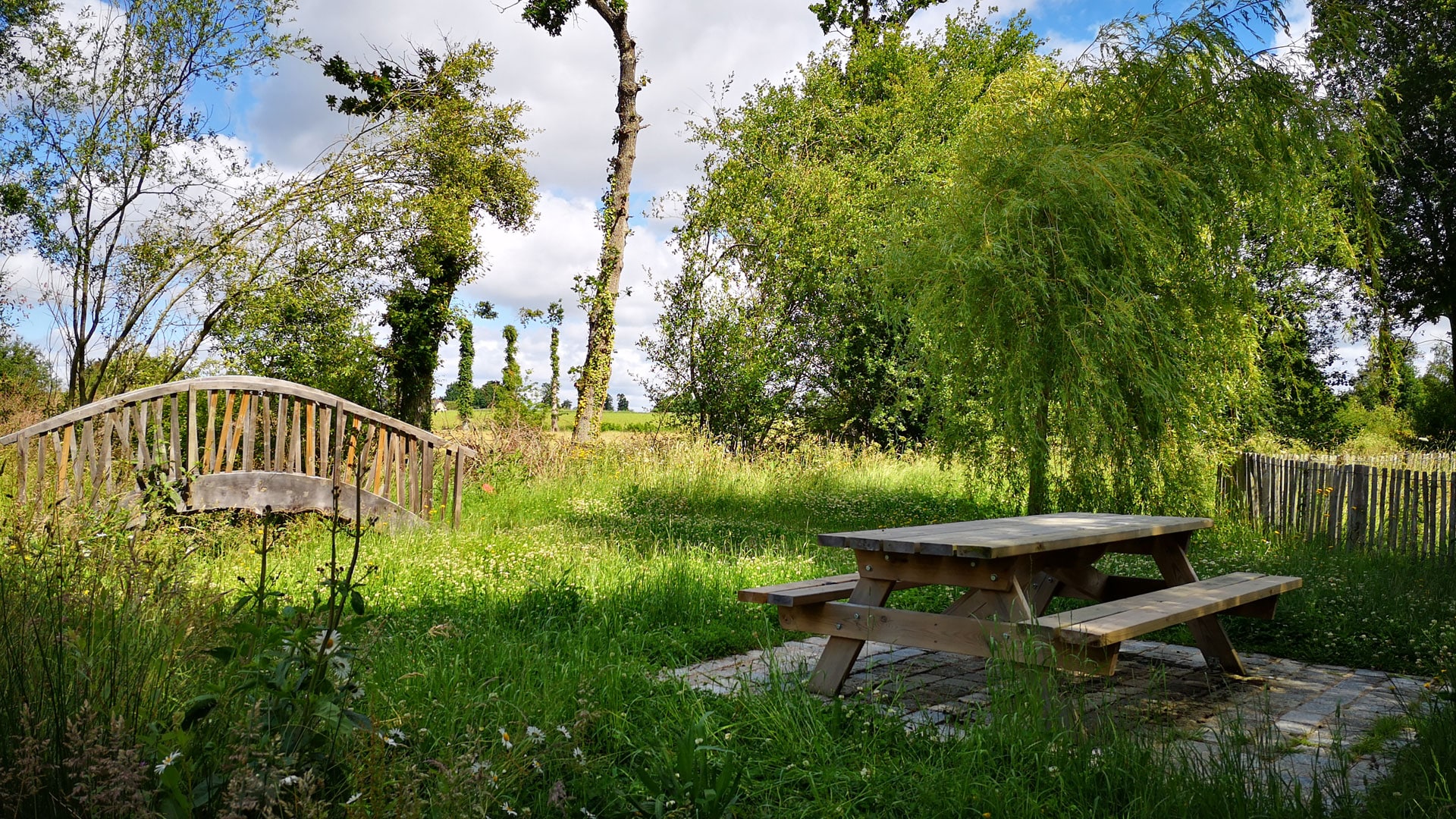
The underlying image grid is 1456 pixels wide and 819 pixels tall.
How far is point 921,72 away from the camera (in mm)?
18672

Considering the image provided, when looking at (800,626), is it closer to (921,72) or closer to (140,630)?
(140,630)

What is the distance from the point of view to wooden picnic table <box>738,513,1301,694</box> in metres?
3.42

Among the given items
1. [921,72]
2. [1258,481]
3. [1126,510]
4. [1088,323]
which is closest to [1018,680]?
[1088,323]

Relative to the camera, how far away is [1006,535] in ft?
13.2

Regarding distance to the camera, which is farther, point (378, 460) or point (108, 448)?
point (378, 460)

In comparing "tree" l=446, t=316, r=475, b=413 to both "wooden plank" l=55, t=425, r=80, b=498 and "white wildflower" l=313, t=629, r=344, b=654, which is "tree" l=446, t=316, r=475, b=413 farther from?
"white wildflower" l=313, t=629, r=344, b=654

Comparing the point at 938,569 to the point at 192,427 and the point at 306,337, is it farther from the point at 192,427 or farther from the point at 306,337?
the point at 306,337

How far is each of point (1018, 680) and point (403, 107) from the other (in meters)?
14.1

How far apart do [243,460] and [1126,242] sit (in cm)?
795

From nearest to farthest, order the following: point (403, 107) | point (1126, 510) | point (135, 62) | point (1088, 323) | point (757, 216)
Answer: point (1088, 323) → point (1126, 510) → point (135, 62) → point (403, 107) → point (757, 216)

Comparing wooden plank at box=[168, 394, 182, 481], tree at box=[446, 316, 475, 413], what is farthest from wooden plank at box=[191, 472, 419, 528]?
tree at box=[446, 316, 475, 413]

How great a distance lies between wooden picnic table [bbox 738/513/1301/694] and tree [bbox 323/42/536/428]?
11.3 metres

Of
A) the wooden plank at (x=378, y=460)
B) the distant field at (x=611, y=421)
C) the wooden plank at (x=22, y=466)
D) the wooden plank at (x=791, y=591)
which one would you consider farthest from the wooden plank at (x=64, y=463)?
the distant field at (x=611, y=421)

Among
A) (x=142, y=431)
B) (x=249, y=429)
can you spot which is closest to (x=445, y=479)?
(x=249, y=429)
